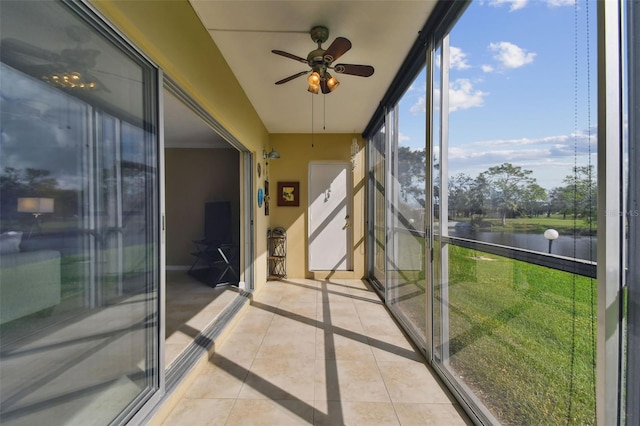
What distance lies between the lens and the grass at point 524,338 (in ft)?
3.41

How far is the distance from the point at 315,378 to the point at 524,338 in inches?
55.3

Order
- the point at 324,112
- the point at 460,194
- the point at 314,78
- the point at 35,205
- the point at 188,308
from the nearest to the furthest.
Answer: the point at 35,205 < the point at 460,194 < the point at 314,78 < the point at 188,308 < the point at 324,112

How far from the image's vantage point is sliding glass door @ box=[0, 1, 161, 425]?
0.88m

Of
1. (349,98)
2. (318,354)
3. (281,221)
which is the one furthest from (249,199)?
(318,354)

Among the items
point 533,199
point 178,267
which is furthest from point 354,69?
point 178,267

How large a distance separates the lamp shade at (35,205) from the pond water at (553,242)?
1.86 metres

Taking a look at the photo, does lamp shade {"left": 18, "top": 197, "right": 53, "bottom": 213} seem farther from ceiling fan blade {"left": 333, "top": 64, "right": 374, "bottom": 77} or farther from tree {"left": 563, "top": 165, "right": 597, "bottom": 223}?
ceiling fan blade {"left": 333, "top": 64, "right": 374, "bottom": 77}

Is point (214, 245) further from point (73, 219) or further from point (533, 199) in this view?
point (533, 199)

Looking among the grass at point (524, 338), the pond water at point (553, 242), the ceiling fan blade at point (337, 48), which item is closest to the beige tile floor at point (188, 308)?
the grass at point (524, 338)

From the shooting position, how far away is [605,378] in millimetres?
910

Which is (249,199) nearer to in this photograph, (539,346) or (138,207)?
(138,207)

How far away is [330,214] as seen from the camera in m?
5.27

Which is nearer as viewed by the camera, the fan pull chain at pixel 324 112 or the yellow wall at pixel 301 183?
the fan pull chain at pixel 324 112

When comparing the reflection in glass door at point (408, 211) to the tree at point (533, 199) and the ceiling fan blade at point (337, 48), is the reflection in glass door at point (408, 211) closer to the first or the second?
the ceiling fan blade at point (337, 48)
